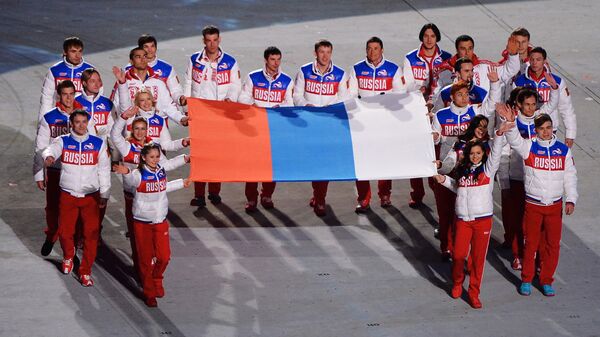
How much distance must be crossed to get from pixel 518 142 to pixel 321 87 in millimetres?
2764

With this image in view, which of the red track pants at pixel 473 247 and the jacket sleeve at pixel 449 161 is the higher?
the jacket sleeve at pixel 449 161

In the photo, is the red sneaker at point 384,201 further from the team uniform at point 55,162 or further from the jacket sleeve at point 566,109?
the team uniform at point 55,162

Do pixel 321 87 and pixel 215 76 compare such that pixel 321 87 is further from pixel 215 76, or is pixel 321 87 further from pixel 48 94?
pixel 48 94

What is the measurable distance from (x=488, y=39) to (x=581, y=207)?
6.49 metres

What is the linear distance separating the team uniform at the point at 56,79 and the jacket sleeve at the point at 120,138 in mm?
1057

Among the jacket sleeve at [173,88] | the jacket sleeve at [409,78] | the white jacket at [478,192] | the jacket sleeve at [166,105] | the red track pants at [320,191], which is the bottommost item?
the red track pants at [320,191]

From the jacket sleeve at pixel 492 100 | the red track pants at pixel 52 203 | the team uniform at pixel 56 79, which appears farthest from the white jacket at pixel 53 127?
the jacket sleeve at pixel 492 100

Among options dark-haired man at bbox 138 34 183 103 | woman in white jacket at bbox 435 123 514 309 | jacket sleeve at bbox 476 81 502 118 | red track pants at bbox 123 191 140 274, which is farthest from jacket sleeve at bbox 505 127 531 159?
dark-haired man at bbox 138 34 183 103

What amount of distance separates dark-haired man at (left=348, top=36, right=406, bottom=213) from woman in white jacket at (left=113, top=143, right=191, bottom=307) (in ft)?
9.64

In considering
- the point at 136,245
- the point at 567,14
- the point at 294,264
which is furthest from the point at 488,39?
the point at 136,245

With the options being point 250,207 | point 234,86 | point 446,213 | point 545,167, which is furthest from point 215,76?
point 545,167

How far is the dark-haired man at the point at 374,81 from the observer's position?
42.9 ft

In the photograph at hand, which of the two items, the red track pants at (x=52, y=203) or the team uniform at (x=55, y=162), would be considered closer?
the team uniform at (x=55, y=162)

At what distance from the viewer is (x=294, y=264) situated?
38.4ft
